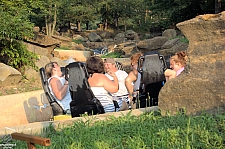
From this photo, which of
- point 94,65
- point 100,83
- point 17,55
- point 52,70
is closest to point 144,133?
point 100,83

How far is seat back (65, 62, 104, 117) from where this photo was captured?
3.86 meters

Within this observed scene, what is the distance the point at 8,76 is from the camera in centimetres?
891

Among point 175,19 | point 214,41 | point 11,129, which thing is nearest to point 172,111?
point 214,41

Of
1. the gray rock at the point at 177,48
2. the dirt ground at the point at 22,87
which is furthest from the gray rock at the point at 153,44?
the dirt ground at the point at 22,87

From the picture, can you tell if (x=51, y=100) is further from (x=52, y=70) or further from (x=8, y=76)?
(x=8, y=76)

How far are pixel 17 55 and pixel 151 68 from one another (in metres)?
6.08

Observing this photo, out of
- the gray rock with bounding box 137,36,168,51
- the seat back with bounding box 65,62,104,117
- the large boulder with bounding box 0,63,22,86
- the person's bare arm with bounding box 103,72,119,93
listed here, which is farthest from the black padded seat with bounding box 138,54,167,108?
A: the gray rock with bounding box 137,36,168,51

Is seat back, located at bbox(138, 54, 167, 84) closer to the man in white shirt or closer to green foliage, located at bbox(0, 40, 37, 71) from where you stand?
the man in white shirt

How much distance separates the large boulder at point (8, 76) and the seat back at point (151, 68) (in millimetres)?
5311

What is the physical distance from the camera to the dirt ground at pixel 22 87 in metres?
8.53

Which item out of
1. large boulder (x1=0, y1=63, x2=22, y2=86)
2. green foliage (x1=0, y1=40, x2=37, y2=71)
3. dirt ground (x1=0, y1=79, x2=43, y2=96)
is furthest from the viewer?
green foliage (x1=0, y1=40, x2=37, y2=71)

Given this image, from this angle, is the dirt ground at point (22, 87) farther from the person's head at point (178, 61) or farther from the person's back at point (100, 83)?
the person's head at point (178, 61)

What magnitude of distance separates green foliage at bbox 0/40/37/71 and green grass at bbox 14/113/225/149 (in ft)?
22.6

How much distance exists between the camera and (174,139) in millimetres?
2381
